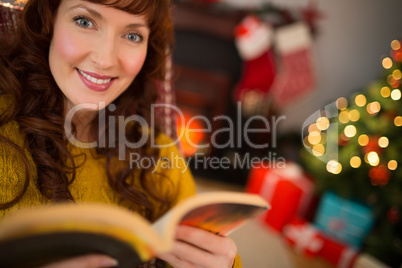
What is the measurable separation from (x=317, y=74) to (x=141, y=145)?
2361mm

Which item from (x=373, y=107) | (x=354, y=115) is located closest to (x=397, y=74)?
(x=373, y=107)

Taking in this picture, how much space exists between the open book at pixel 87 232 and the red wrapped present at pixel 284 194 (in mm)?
1852

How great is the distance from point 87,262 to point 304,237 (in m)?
1.97

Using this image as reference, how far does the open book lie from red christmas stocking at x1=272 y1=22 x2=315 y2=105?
2.43 metres

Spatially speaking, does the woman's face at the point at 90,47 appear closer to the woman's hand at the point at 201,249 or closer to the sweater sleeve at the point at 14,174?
the sweater sleeve at the point at 14,174

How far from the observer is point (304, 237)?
7.03ft

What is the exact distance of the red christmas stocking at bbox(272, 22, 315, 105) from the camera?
8.75 feet

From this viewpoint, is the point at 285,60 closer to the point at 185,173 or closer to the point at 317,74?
the point at 317,74

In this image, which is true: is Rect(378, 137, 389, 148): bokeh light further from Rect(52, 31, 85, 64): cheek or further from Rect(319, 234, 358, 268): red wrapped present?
Rect(52, 31, 85, 64): cheek

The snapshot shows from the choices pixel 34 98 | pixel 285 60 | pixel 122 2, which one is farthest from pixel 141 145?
pixel 285 60

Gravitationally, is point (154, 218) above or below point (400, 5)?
below

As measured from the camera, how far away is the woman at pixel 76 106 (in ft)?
2.29

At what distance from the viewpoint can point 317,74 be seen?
9.55ft

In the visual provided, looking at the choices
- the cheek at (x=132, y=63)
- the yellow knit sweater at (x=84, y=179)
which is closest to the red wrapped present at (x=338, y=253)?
the yellow knit sweater at (x=84, y=179)
